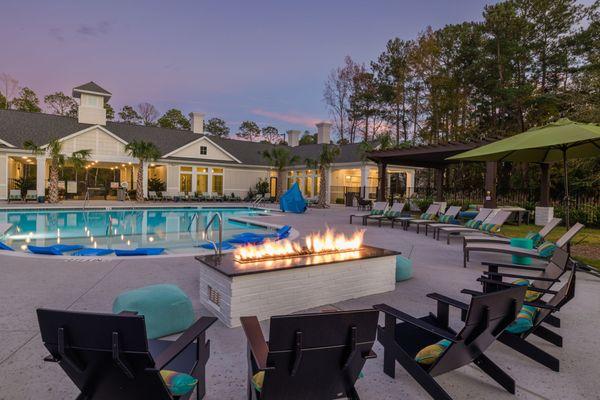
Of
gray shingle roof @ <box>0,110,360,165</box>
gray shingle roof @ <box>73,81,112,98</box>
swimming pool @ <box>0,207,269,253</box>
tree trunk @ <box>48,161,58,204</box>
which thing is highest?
gray shingle roof @ <box>73,81,112,98</box>

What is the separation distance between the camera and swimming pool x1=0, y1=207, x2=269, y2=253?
1012 cm

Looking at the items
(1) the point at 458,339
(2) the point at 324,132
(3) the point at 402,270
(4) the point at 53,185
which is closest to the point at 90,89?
(4) the point at 53,185

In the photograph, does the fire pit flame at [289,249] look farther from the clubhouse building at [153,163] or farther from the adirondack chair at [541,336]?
the clubhouse building at [153,163]

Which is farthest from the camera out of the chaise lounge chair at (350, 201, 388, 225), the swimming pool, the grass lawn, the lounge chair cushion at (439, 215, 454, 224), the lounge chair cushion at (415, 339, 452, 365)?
the chaise lounge chair at (350, 201, 388, 225)

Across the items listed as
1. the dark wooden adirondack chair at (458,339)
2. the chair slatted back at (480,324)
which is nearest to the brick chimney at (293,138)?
the dark wooden adirondack chair at (458,339)

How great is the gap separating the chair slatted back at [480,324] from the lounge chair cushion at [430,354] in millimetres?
84

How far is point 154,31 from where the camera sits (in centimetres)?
1983

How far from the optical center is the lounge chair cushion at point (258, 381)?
2.01m

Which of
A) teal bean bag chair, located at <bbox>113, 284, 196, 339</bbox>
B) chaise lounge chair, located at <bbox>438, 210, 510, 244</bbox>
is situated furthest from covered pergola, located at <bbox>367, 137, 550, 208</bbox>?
teal bean bag chair, located at <bbox>113, 284, 196, 339</bbox>

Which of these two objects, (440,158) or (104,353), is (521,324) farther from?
(440,158)

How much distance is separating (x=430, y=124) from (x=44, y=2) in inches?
1047

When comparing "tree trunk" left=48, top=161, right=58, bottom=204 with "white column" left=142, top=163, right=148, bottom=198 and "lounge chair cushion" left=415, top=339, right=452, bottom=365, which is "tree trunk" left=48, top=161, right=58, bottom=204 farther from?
"lounge chair cushion" left=415, top=339, right=452, bottom=365

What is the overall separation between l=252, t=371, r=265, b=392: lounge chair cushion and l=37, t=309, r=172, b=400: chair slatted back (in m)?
0.47

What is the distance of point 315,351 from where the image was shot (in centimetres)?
183
